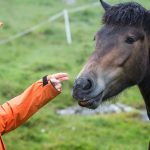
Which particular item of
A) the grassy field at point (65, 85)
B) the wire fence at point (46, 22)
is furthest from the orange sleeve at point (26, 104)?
the wire fence at point (46, 22)

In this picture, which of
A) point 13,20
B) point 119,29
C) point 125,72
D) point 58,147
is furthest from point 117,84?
point 13,20

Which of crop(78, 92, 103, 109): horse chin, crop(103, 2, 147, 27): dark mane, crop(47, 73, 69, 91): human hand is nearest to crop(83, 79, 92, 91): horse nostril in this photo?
crop(78, 92, 103, 109): horse chin

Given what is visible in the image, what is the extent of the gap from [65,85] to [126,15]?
21.0 feet

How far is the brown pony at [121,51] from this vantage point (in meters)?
4.29

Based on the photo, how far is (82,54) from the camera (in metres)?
13.0

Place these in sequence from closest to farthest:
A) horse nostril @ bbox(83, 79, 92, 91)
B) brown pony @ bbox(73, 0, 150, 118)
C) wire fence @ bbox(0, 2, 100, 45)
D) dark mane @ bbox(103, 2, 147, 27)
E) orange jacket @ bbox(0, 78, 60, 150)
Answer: horse nostril @ bbox(83, 79, 92, 91) < brown pony @ bbox(73, 0, 150, 118) < dark mane @ bbox(103, 2, 147, 27) < orange jacket @ bbox(0, 78, 60, 150) < wire fence @ bbox(0, 2, 100, 45)

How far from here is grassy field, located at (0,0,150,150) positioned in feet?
26.8

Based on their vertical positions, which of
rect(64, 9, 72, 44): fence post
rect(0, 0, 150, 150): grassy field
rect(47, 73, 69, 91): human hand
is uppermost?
rect(47, 73, 69, 91): human hand

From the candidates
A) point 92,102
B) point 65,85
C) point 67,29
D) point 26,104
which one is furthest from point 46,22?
point 92,102

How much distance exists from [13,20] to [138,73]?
13.2 meters

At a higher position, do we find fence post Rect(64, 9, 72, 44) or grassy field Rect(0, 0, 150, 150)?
grassy field Rect(0, 0, 150, 150)

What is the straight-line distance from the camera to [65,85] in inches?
423

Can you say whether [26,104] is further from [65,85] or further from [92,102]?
[65,85]

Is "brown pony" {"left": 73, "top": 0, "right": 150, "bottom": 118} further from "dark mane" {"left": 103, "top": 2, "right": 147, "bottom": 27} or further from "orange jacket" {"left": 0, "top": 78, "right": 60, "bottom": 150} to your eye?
"orange jacket" {"left": 0, "top": 78, "right": 60, "bottom": 150}
